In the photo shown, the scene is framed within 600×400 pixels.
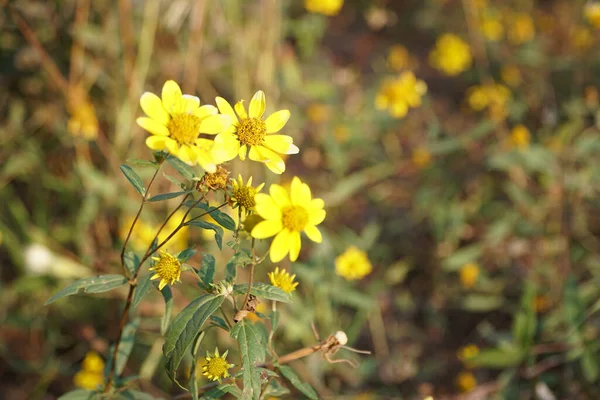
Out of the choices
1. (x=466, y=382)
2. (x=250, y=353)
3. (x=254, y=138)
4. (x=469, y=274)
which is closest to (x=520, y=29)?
(x=469, y=274)

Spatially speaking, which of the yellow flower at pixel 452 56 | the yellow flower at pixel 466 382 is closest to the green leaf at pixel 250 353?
the yellow flower at pixel 466 382

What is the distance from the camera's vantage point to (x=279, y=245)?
79 centimetres

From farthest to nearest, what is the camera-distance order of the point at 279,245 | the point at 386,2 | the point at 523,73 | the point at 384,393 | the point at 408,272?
1. the point at 386,2
2. the point at 523,73
3. the point at 408,272
4. the point at 384,393
5. the point at 279,245

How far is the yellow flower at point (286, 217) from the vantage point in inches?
30.5

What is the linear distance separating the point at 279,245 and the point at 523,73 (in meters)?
2.24

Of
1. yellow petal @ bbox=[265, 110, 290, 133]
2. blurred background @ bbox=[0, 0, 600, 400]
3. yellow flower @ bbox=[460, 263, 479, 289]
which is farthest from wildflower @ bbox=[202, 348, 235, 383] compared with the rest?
yellow flower @ bbox=[460, 263, 479, 289]

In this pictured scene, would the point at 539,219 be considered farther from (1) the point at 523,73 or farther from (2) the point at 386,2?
(2) the point at 386,2

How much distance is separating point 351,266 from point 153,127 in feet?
3.48

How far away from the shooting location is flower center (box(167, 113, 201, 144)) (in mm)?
785

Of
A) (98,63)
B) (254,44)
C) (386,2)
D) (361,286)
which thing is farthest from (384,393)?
(386,2)

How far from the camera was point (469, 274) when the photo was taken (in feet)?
6.24

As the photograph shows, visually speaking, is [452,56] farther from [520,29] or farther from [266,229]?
[266,229]

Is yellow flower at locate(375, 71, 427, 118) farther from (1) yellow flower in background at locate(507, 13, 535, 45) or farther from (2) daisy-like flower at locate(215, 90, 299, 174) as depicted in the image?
(2) daisy-like flower at locate(215, 90, 299, 174)

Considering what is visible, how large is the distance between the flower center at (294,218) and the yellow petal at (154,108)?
0.81 ft
